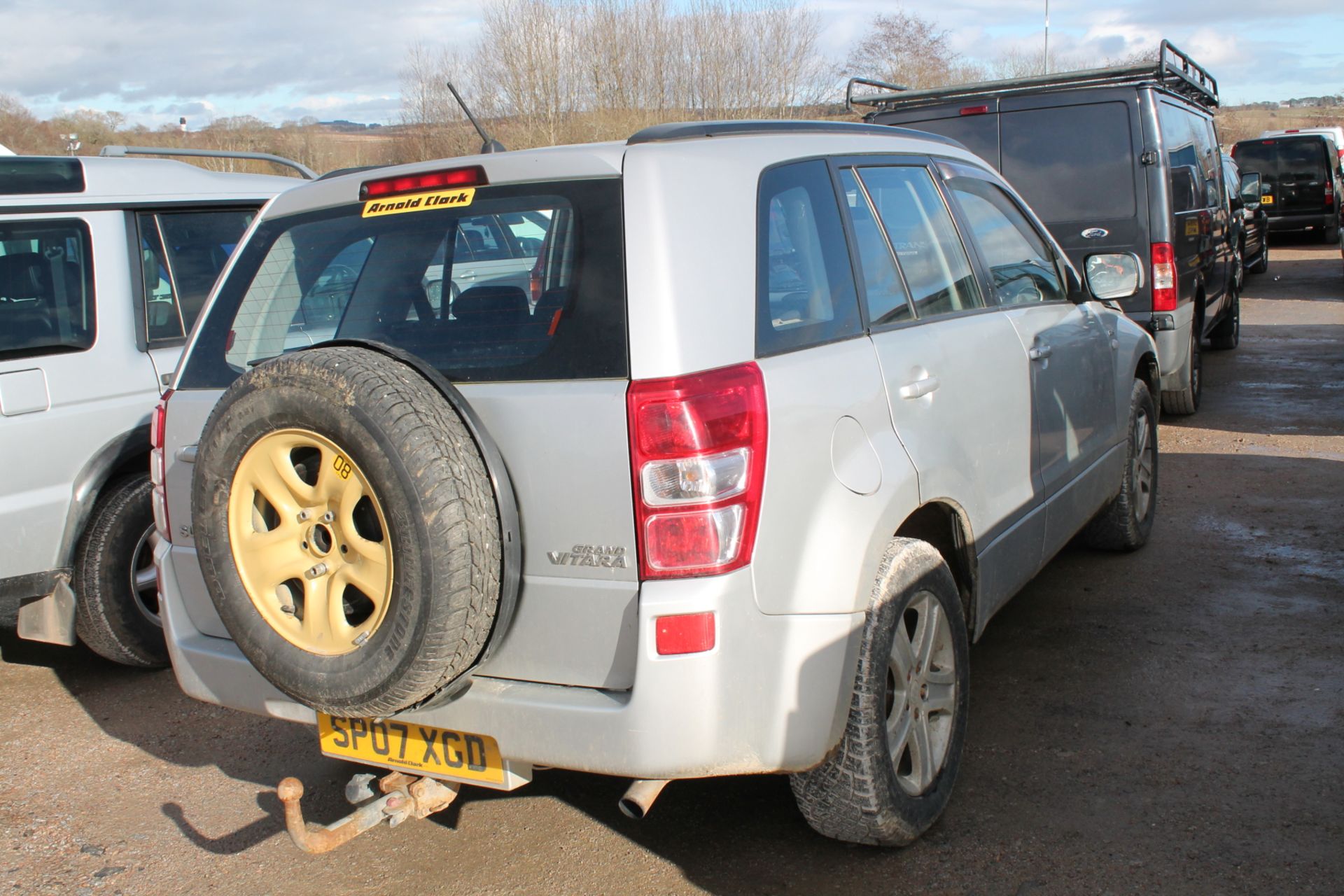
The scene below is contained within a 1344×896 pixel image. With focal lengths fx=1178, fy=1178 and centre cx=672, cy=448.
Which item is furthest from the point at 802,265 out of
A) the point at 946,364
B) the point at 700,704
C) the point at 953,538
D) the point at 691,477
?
the point at 700,704

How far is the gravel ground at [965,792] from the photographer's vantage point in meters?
3.02

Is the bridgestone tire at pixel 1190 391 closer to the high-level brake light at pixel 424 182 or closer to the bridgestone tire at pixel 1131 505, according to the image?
the bridgestone tire at pixel 1131 505

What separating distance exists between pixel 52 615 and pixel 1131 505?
4.46 meters

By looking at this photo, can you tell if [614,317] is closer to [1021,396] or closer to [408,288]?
[408,288]

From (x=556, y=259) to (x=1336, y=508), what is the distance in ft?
16.6

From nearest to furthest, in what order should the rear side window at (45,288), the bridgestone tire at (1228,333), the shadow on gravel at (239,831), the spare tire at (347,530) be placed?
1. the spare tire at (347,530)
2. the shadow on gravel at (239,831)
3. the rear side window at (45,288)
4. the bridgestone tire at (1228,333)

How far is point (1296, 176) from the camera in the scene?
2236cm

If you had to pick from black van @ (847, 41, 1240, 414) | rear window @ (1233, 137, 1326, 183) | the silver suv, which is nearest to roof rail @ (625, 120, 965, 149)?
the silver suv

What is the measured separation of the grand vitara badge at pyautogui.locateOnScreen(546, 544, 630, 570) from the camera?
2492mm

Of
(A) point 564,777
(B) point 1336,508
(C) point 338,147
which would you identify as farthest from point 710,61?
(A) point 564,777

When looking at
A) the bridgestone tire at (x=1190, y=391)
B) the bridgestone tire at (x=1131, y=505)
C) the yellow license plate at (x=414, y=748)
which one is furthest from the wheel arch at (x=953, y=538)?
the bridgestone tire at (x=1190, y=391)

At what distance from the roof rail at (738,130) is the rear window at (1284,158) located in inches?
833

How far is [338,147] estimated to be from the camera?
3678cm

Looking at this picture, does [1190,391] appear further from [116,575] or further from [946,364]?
[116,575]
